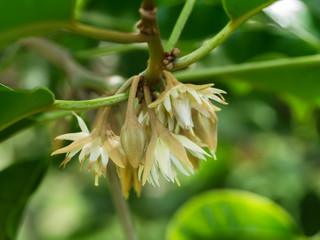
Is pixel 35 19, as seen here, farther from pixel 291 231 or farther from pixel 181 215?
pixel 291 231

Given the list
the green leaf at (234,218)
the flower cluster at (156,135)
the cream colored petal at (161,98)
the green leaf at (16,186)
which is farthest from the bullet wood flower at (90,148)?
the green leaf at (234,218)

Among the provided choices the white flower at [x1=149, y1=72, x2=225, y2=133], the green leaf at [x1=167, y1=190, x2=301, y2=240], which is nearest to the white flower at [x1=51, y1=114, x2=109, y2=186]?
the white flower at [x1=149, y1=72, x2=225, y2=133]

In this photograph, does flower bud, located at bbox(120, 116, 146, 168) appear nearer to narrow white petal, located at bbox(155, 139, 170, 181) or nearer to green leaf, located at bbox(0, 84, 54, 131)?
narrow white petal, located at bbox(155, 139, 170, 181)

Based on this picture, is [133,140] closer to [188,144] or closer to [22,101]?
[188,144]

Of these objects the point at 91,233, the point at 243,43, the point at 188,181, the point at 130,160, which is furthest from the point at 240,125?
the point at 130,160

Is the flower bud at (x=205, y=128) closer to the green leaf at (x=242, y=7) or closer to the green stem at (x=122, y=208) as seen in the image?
the green leaf at (x=242, y=7)

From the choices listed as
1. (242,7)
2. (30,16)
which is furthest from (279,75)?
(30,16)
